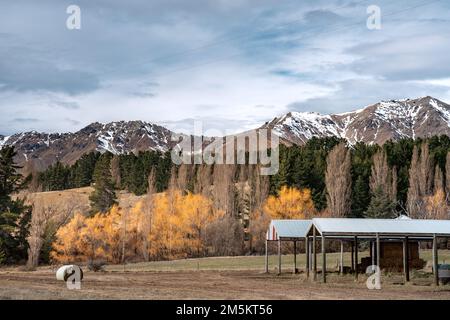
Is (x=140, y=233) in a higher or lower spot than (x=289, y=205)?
lower

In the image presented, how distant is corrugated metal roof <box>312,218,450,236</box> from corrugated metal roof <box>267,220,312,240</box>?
10008mm

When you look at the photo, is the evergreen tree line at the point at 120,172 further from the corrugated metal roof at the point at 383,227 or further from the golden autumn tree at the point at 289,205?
the corrugated metal roof at the point at 383,227

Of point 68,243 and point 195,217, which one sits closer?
point 68,243

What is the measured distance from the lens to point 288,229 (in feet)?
148

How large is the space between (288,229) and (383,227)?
39.6 feet

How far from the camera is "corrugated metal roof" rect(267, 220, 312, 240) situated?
146ft

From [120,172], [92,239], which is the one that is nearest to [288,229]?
[92,239]

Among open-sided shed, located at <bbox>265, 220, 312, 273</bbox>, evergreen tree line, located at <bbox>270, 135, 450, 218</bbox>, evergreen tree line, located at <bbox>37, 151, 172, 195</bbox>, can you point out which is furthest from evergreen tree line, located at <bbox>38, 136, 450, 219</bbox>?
open-sided shed, located at <bbox>265, 220, 312, 273</bbox>

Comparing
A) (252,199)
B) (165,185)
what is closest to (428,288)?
(252,199)

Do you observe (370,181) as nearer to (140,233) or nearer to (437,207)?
(437,207)

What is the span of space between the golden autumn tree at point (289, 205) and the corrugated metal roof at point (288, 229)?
1261 inches
